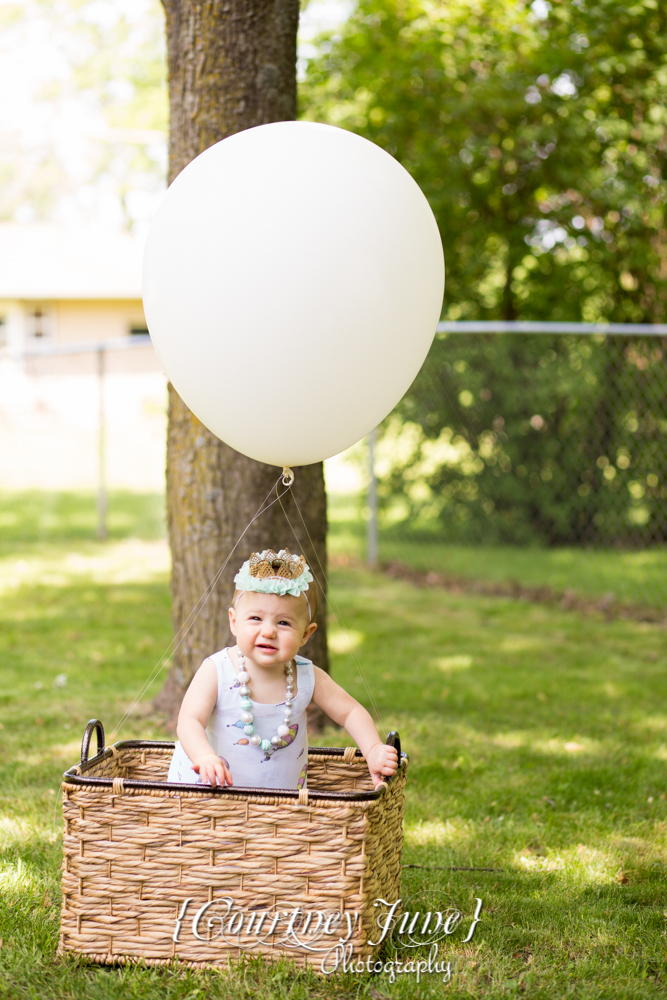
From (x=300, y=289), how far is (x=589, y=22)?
19.3ft

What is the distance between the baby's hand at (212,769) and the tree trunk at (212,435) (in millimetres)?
1395

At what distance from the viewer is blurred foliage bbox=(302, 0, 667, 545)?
7453 millimetres

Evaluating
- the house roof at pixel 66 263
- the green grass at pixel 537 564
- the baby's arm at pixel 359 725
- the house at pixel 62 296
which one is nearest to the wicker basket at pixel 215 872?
the baby's arm at pixel 359 725

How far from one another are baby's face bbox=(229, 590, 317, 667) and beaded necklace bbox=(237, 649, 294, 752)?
0.21 ft

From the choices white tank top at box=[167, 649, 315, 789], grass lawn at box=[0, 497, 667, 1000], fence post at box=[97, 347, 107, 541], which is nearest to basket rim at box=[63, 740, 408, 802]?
white tank top at box=[167, 649, 315, 789]

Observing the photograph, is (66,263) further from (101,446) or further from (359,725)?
(359,725)

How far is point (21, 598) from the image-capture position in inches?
250

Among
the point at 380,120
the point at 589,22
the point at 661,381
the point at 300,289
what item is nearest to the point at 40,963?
the point at 300,289

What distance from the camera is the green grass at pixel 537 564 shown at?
6840mm

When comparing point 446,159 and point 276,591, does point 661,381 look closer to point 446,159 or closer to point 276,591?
point 446,159

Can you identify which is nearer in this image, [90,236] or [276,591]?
[276,591]

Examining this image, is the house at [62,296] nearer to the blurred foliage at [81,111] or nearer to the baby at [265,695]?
the blurred foliage at [81,111]

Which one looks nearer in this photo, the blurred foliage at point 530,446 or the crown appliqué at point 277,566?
the crown appliqué at point 277,566

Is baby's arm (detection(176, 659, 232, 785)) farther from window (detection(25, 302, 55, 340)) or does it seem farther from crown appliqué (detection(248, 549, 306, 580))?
window (detection(25, 302, 55, 340))
